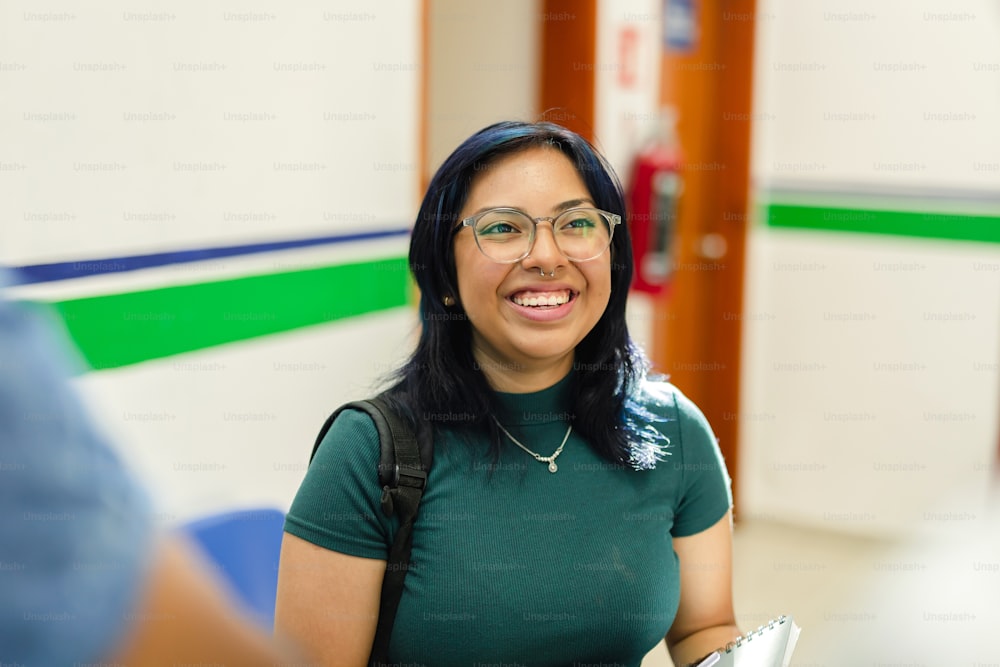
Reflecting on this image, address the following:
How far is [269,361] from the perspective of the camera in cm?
232

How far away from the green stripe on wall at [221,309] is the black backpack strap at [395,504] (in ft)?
2.04

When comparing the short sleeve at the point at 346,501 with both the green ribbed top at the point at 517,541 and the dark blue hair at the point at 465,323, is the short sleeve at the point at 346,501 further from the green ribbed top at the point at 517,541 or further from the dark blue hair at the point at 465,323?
the dark blue hair at the point at 465,323

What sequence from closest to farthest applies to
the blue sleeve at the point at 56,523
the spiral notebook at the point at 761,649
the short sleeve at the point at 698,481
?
the blue sleeve at the point at 56,523
the spiral notebook at the point at 761,649
the short sleeve at the point at 698,481

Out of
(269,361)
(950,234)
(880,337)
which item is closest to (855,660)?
(880,337)

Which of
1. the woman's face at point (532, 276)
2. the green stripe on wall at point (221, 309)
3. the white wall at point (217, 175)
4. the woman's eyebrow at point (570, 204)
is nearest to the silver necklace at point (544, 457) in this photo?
the woman's face at point (532, 276)

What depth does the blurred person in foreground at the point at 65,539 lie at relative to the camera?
1.42ft

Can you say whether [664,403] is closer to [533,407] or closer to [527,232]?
[533,407]

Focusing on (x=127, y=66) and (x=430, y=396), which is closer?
(x=430, y=396)

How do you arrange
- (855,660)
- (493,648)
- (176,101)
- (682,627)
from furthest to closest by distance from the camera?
(855,660) < (176,101) < (682,627) < (493,648)

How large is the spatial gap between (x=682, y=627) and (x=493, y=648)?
1.41ft

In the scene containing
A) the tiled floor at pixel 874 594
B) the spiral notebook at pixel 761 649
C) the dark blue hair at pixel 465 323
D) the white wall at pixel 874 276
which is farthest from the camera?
the white wall at pixel 874 276

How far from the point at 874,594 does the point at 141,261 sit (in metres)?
2.92

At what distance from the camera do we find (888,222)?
13.5 ft

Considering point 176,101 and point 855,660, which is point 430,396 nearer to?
point 176,101
